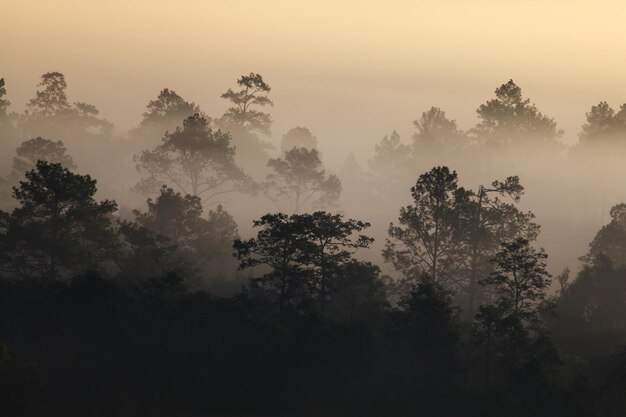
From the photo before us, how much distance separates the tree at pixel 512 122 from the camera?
127812mm

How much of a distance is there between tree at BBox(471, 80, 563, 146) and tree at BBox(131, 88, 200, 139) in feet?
137

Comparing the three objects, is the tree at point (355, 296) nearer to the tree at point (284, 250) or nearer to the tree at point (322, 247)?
the tree at point (322, 247)

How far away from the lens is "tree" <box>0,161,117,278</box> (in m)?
66.1

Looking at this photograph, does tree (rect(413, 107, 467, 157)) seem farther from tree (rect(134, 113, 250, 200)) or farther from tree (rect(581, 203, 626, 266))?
tree (rect(581, 203, 626, 266))

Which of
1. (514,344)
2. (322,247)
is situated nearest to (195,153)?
(322,247)

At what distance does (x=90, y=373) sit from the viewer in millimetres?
55656

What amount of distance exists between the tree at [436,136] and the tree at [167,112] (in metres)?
38.1

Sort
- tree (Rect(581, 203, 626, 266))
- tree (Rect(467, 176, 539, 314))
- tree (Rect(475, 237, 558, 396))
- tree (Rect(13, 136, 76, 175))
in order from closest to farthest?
tree (Rect(475, 237, 558, 396)), tree (Rect(467, 176, 539, 314)), tree (Rect(581, 203, 626, 266)), tree (Rect(13, 136, 76, 175))

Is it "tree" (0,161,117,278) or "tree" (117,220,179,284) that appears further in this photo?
→ "tree" (117,220,179,284)

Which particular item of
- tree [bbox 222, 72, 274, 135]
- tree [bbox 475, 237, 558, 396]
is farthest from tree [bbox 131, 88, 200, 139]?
tree [bbox 475, 237, 558, 396]

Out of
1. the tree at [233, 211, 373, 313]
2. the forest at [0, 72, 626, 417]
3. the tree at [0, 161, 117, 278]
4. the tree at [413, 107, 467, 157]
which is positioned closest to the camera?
the forest at [0, 72, 626, 417]

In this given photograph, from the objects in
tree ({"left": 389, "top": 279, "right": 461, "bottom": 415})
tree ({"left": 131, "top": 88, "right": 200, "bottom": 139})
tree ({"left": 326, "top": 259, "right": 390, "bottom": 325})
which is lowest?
tree ({"left": 389, "top": 279, "right": 461, "bottom": 415})

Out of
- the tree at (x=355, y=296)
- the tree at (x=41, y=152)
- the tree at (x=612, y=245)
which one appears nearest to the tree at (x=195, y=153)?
the tree at (x=41, y=152)

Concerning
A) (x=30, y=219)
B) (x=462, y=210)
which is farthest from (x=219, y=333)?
(x=462, y=210)
